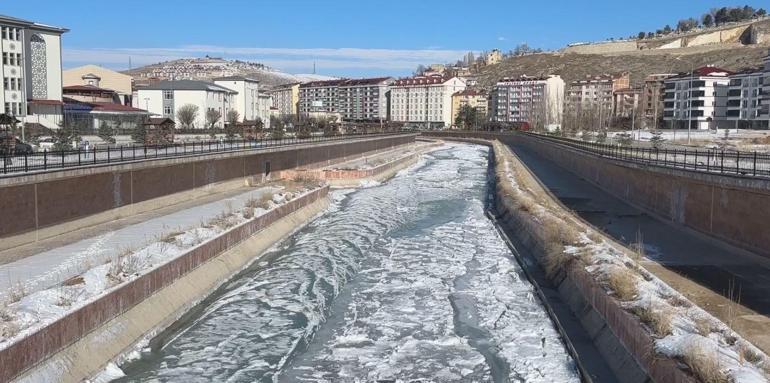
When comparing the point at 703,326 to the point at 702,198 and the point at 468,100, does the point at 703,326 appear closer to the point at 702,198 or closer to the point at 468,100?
the point at 702,198

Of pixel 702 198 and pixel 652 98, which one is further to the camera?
pixel 652 98

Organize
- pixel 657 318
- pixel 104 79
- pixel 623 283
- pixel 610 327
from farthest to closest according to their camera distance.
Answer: pixel 104 79
pixel 623 283
pixel 610 327
pixel 657 318

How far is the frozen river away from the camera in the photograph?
45.9 ft

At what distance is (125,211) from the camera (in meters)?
27.7

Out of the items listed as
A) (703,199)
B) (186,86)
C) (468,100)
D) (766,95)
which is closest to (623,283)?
(703,199)

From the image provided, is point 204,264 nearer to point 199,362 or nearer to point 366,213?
point 199,362

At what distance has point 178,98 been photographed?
107 metres

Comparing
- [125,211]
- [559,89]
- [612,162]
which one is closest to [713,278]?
[125,211]

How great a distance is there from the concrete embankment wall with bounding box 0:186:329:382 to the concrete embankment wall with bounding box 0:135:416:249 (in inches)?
209

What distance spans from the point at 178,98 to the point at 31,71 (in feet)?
127

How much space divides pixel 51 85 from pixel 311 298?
6072 cm

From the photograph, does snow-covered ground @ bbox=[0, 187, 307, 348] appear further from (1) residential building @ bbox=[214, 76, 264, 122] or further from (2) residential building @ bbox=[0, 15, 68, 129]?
(1) residential building @ bbox=[214, 76, 264, 122]

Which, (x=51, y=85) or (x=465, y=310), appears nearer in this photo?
(x=465, y=310)

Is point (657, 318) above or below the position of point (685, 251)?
above
